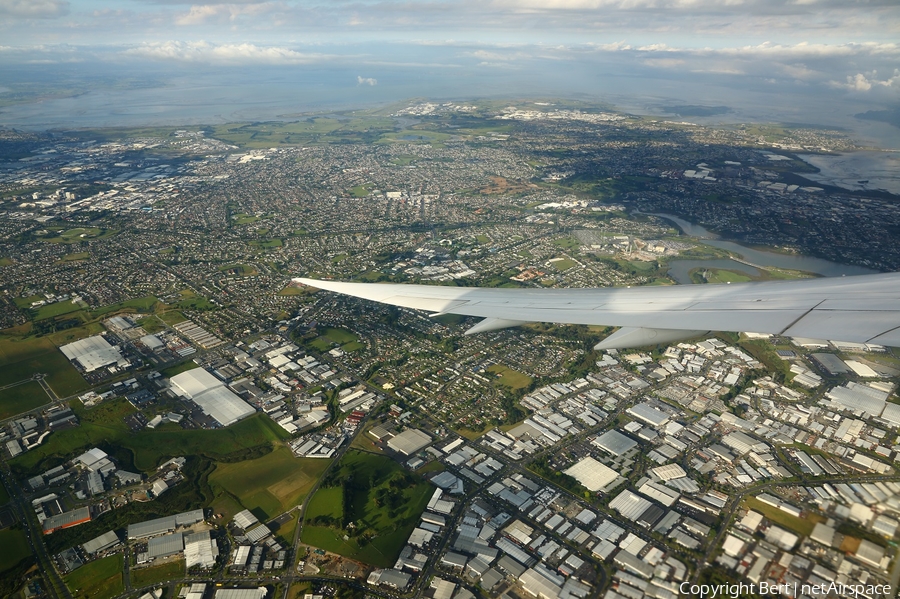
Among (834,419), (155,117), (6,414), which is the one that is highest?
(155,117)

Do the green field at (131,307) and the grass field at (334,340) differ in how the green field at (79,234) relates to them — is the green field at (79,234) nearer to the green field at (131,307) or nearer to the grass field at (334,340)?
the green field at (131,307)

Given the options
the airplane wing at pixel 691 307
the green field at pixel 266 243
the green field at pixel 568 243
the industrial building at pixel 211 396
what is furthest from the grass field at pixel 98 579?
the green field at pixel 568 243

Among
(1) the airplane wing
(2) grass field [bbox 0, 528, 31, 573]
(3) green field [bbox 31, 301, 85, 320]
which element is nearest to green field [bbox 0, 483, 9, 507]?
(2) grass field [bbox 0, 528, 31, 573]

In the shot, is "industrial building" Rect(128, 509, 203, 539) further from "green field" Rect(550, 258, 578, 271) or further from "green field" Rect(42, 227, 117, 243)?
"green field" Rect(42, 227, 117, 243)

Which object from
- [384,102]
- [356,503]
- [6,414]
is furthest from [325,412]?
[384,102]

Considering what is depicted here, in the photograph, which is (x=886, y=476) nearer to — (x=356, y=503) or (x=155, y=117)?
(x=356, y=503)
